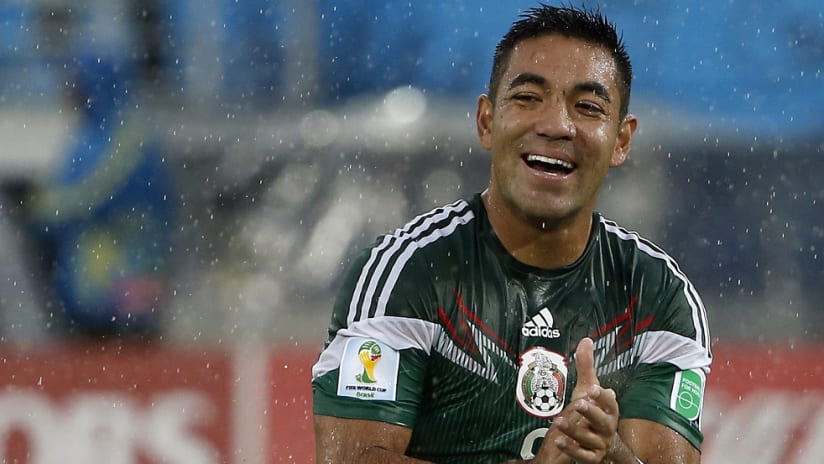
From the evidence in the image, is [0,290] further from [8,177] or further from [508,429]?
[508,429]

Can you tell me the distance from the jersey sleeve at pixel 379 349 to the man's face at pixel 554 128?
1.11 feet

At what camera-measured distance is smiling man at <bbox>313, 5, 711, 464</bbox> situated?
2971 millimetres

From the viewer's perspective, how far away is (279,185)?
307 inches

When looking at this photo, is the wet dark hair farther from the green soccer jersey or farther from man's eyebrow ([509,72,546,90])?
the green soccer jersey

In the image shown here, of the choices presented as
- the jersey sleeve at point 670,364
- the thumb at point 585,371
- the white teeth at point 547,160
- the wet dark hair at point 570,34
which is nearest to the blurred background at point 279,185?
the jersey sleeve at point 670,364

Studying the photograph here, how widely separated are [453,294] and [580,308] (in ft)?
1.11

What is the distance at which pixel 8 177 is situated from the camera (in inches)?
303

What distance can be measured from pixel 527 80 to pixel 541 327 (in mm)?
613

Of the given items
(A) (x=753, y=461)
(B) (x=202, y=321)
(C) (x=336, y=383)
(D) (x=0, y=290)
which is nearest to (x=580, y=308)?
(C) (x=336, y=383)

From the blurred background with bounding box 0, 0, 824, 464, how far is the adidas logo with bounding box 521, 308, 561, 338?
2.96 meters

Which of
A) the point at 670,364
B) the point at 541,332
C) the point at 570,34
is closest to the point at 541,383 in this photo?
the point at 541,332

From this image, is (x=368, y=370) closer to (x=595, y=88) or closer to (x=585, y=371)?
(x=585, y=371)

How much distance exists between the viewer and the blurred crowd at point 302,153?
730 centimetres

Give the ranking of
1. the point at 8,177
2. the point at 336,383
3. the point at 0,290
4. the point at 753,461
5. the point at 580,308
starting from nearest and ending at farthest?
1. the point at 336,383
2. the point at 580,308
3. the point at 753,461
4. the point at 0,290
5. the point at 8,177
